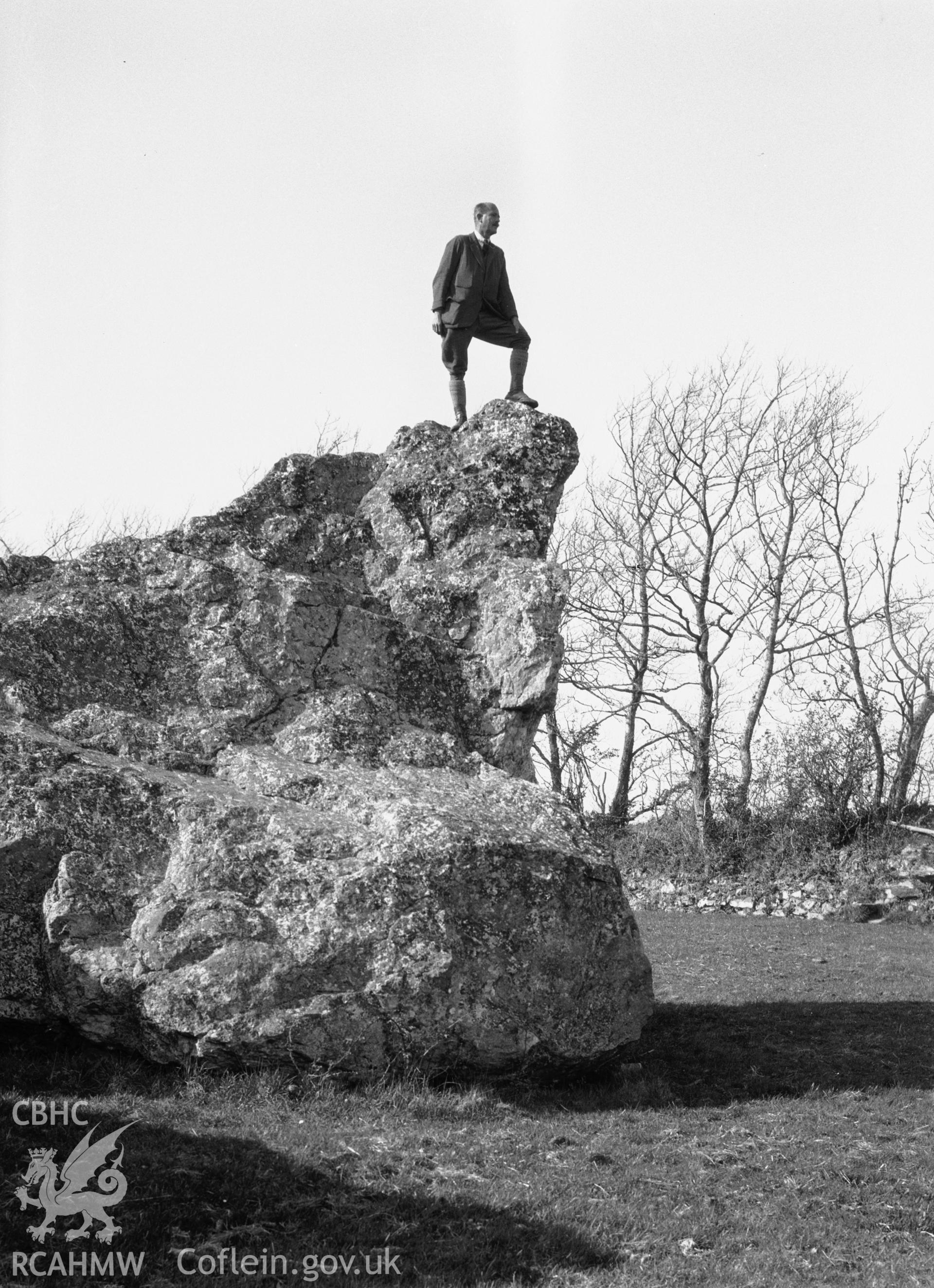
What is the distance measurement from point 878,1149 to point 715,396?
2873 cm

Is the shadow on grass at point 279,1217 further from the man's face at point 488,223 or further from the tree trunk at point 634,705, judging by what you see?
the tree trunk at point 634,705

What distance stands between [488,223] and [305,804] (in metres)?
8.50

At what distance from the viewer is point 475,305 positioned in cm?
Result: 1494

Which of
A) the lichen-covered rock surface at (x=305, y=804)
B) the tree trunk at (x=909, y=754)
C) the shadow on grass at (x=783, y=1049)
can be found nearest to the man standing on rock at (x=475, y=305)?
the lichen-covered rock surface at (x=305, y=804)

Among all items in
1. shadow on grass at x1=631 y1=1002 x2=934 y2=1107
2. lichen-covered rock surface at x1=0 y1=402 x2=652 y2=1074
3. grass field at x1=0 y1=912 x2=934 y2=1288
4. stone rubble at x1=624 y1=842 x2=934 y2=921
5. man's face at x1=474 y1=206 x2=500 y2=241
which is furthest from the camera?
stone rubble at x1=624 y1=842 x2=934 y2=921

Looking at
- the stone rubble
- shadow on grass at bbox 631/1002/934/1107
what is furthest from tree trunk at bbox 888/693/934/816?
shadow on grass at bbox 631/1002/934/1107

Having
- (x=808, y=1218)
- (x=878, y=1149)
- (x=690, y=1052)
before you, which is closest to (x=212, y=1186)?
(x=808, y=1218)

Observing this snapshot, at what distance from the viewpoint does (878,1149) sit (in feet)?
26.9

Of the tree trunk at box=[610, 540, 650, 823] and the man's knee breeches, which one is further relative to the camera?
the tree trunk at box=[610, 540, 650, 823]

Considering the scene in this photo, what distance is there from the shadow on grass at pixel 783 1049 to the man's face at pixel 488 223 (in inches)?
376

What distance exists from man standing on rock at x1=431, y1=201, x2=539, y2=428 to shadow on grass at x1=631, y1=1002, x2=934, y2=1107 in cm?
756

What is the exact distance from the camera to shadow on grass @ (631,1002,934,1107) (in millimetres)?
9969

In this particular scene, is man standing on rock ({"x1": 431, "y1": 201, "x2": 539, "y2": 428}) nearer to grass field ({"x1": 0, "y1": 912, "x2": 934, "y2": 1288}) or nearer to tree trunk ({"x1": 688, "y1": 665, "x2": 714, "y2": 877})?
grass field ({"x1": 0, "y1": 912, "x2": 934, "y2": 1288})

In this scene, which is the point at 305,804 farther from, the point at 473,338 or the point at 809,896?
the point at 809,896
